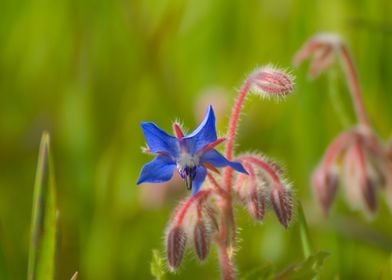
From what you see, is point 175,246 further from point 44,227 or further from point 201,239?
point 44,227

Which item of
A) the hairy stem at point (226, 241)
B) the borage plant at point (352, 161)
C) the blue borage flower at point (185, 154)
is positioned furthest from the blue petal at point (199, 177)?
the borage plant at point (352, 161)

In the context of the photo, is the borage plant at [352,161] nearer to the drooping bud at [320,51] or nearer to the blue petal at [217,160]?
the drooping bud at [320,51]

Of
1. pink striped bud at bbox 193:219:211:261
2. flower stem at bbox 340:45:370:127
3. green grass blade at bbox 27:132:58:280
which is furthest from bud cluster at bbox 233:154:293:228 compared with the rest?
flower stem at bbox 340:45:370:127

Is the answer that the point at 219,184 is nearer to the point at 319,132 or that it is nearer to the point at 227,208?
the point at 227,208

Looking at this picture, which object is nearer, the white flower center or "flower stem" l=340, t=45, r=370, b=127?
the white flower center

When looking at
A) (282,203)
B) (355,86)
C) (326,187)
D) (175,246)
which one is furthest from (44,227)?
(355,86)

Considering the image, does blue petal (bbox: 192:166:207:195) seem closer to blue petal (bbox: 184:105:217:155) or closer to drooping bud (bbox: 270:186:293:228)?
blue petal (bbox: 184:105:217:155)

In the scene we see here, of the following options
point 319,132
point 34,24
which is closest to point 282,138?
point 319,132
